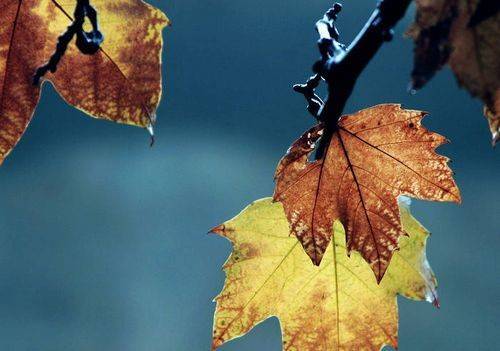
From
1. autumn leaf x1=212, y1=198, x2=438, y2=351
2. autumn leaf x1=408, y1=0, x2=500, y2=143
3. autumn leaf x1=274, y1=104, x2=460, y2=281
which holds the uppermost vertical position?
autumn leaf x1=408, y1=0, x2=500, y2=143

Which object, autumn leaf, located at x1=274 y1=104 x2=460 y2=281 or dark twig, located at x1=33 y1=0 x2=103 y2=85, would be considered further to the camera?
A: autumn leaf, located at x1=274 y1=104 x2=460 y2=281

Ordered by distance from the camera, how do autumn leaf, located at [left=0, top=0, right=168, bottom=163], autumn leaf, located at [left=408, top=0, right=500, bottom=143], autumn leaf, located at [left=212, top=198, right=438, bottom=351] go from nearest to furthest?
1. autumn leaf, located at [left=408, top=0, right=500, bottom=143]
2. autumn leaf, located at [left=0, top=0, right=168, bottom=163]
3. autumn leaf, located at [left=212, top=198, right=438, bottom=351]

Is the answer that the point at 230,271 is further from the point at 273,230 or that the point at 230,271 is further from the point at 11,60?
the point at 11,60

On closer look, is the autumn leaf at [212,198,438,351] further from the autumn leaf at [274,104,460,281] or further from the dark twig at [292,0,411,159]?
the dark twig at [292,0,411,159]

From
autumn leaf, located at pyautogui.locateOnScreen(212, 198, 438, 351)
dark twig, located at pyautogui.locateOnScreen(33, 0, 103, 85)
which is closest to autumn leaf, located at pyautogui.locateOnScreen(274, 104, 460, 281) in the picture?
autumn leaf, located at pyautogui.locateOnScreen(212, 198, 438, 351)

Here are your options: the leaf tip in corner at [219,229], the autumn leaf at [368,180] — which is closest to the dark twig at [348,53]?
the autumn leaf at [368,180]

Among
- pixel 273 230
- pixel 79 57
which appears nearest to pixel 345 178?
pixel 273 230

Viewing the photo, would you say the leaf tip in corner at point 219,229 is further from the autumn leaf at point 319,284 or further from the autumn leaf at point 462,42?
the autumn leaf at point 462,42
